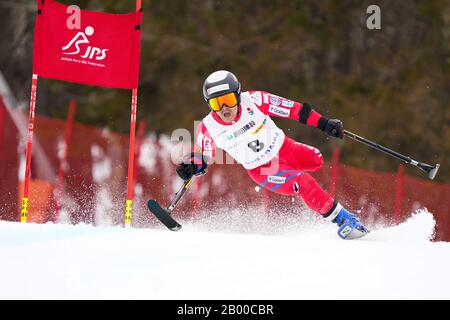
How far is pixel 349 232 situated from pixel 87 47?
125 inches

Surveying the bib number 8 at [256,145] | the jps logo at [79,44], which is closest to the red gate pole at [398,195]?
the bib number 8 at [256,145]

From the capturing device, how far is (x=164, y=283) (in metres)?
6.00

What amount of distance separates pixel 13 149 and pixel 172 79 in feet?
37.7

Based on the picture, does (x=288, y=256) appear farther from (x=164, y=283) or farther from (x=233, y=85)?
(x=233, y=85)

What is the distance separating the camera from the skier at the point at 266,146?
28.0 feet

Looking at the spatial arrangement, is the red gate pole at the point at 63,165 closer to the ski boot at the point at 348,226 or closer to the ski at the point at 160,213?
the ski at the point at 160,213

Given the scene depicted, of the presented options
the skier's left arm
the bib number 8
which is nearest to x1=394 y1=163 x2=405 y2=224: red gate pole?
the skier's left arm

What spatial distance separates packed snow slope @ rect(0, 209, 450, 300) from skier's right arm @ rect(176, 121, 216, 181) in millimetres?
1130

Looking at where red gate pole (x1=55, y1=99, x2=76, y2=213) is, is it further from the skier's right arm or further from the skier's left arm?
the skier's left arm

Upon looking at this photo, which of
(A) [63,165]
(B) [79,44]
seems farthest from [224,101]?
(A) [63,165]

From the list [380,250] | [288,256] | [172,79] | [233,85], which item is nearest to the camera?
[288,256]

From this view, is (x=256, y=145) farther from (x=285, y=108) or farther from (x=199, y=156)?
(x=199, y=156)

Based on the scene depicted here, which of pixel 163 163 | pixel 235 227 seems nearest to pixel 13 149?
pixel 163 163

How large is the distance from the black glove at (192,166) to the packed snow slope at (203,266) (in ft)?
3.66
